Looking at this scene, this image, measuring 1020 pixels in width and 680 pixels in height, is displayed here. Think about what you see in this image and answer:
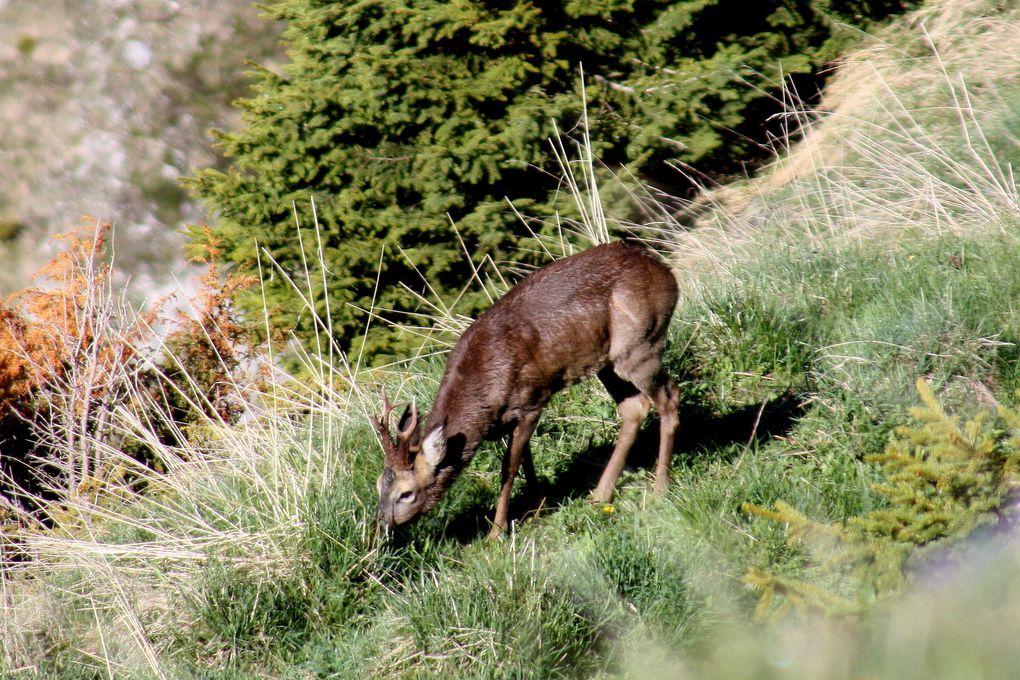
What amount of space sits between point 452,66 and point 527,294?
13.5 feet

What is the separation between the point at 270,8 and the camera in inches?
365

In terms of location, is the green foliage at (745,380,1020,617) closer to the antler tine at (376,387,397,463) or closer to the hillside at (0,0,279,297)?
the antler tine at (376,387,397,463)

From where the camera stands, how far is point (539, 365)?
226 inches

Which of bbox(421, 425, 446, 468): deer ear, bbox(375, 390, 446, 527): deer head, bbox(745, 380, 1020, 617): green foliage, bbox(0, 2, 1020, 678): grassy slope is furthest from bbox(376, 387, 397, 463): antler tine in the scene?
bbox(745, 380, 1020, 617): green foliage

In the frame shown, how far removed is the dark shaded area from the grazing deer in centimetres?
21

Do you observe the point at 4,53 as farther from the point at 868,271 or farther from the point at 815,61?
the point at 868,271

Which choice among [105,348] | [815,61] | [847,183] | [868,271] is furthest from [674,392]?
[815,61]

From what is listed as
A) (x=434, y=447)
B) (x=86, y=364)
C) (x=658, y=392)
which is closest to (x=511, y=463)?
(x=434, y=447)

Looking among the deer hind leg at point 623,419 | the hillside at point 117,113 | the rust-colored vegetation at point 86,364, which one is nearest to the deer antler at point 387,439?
the deer hind leg at point 623,419

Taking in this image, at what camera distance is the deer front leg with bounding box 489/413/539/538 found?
18.7 ft

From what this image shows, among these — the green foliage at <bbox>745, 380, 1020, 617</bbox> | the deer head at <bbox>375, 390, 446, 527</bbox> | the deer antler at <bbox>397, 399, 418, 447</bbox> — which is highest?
the green foliage at <bbox>745, 380, 1020, 617</bbox>

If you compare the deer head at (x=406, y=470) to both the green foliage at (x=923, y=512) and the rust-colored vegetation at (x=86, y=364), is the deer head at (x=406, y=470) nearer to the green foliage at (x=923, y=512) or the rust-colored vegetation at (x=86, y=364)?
the green foliage at (x=923, y=512)

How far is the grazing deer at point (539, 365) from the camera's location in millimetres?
5504

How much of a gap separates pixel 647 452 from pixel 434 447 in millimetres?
Answer: 1744
